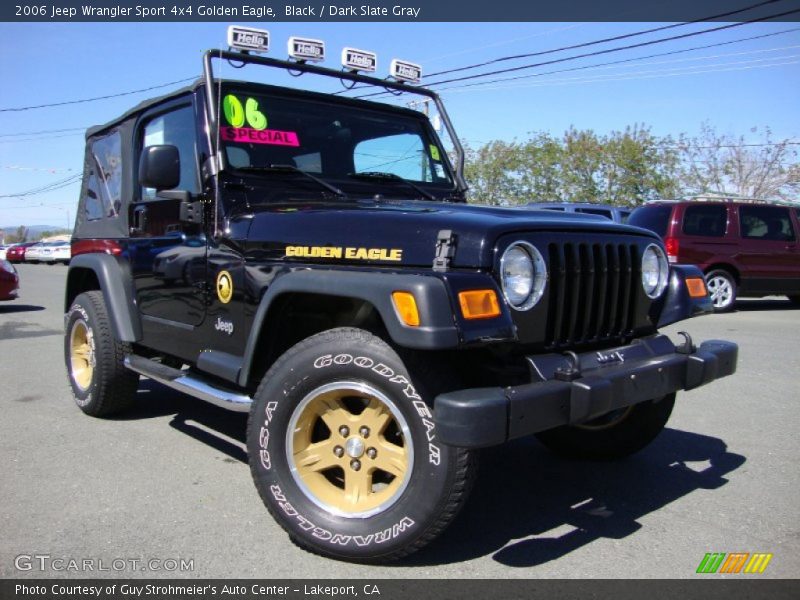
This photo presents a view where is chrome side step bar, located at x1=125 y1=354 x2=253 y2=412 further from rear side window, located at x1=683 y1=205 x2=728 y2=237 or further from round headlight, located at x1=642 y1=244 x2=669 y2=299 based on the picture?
rear side window, located at x1=683 y1=205 x2=728 y2=237

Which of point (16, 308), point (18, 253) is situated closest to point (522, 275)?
point (16, 308)

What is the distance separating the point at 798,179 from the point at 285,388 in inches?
1335

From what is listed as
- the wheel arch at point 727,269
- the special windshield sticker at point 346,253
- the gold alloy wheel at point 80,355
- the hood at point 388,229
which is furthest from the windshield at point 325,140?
the wheel arch at point 727,269

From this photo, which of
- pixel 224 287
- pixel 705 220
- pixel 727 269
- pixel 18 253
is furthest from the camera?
pixel 18 253

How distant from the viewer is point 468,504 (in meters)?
3.44

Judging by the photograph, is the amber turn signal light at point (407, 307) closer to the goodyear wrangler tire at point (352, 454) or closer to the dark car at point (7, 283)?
the goodyear wrangler tire at point (352, 454)

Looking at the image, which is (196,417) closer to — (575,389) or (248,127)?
(248,127)

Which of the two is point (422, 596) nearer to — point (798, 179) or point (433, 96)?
point (433, 96)

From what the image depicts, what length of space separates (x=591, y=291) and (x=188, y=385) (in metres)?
2.08

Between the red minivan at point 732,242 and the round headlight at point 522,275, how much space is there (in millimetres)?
9722

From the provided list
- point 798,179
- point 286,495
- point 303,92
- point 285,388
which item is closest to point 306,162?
point 303,92

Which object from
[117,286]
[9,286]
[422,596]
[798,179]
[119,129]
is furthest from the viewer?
[798,179]

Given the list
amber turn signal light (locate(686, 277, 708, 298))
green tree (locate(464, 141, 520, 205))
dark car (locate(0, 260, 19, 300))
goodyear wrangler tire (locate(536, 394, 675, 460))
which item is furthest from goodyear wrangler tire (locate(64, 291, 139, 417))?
green tree (locate(464, 141, 520, 205))

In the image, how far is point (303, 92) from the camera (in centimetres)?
415
